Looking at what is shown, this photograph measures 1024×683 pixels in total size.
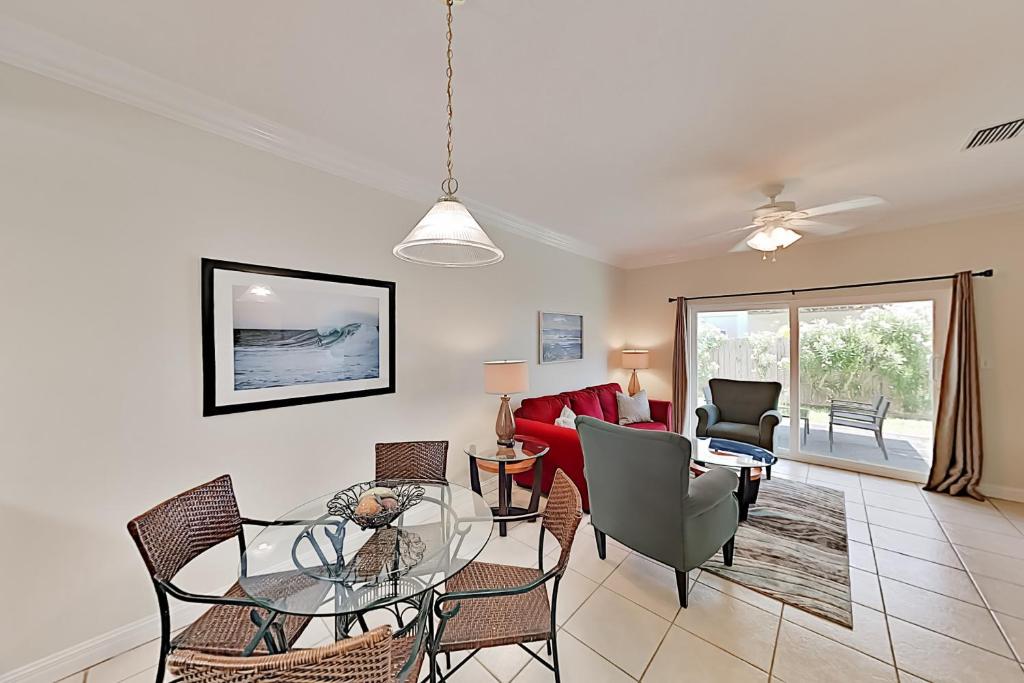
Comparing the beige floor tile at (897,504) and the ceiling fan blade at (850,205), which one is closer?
the ceiling fan blade at (850,205)

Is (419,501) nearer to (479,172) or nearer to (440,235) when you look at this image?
(440,235)

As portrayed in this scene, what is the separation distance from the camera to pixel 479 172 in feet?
9.04

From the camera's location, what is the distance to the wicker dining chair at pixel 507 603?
1275mm

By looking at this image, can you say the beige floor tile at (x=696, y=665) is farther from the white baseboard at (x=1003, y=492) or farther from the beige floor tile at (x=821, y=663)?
the white baseboard at (x=1003, y=492)

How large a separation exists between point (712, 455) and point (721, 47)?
287 centimetres

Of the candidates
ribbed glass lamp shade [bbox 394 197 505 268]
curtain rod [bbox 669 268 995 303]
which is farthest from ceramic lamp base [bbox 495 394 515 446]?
curtain rod [bbox 669 268 995 303]

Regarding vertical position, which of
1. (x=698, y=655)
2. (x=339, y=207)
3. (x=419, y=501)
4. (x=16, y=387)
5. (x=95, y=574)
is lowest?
(x=698, y=655)

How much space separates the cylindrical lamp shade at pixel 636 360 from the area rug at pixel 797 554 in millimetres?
2134

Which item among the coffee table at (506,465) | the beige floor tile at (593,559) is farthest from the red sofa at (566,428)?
the beige floor tile at (593,559)

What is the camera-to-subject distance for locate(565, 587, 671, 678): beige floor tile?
1.74 m

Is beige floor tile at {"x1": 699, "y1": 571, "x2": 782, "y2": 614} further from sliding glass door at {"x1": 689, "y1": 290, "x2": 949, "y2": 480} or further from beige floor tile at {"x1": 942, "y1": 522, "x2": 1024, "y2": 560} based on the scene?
sliding glass door at {"x1": 689, "y1": 290, "x2": 949, "y2": 480}

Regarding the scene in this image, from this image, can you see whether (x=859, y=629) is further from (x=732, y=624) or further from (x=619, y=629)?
(x=619, y=629)

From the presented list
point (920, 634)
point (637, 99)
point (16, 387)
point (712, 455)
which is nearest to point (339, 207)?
point (16, 387)

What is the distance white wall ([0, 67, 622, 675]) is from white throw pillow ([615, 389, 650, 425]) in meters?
3.19
